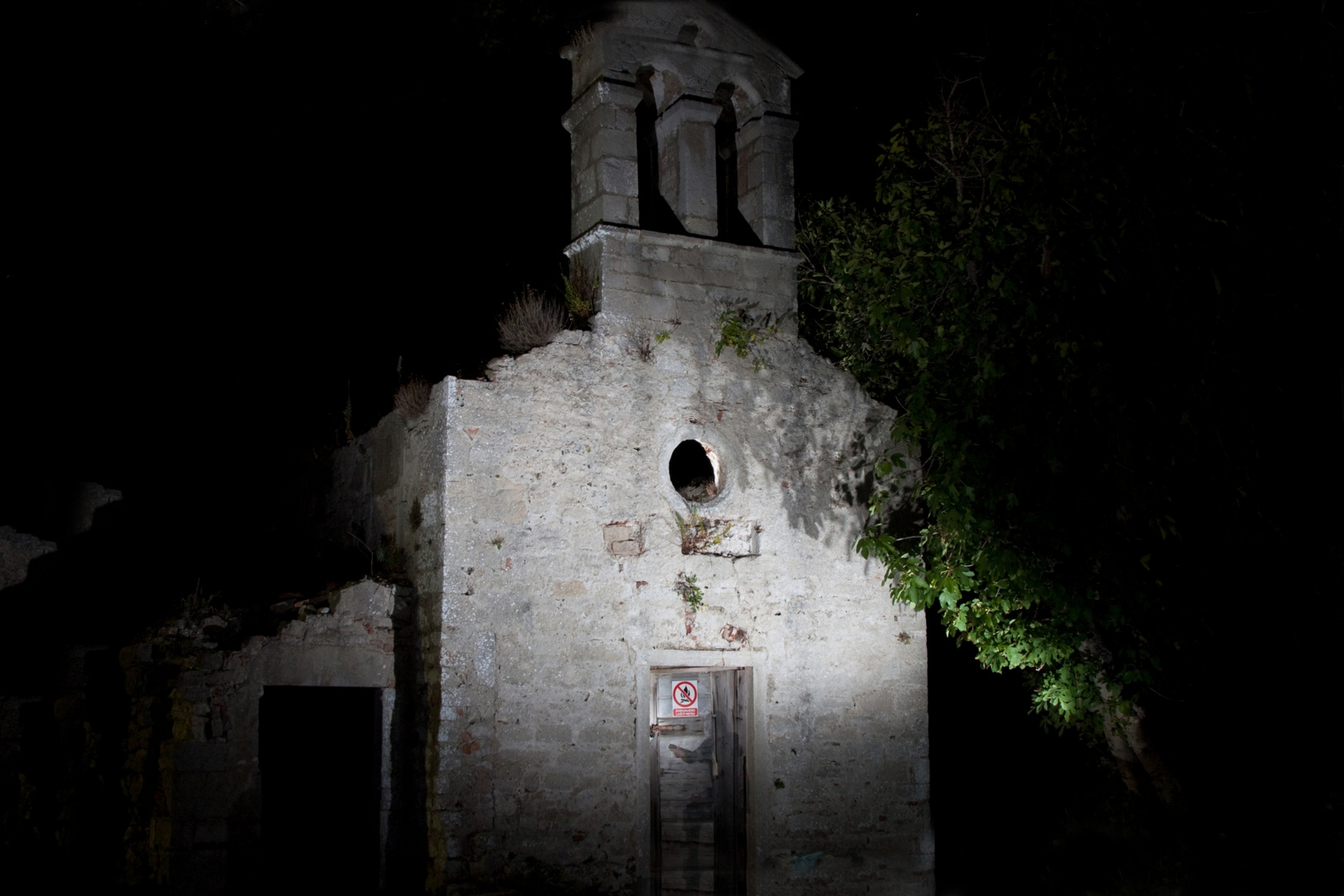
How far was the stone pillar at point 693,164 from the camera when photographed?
9.85 m

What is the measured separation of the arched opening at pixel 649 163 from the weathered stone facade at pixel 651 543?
9 cm

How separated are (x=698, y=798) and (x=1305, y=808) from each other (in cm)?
478

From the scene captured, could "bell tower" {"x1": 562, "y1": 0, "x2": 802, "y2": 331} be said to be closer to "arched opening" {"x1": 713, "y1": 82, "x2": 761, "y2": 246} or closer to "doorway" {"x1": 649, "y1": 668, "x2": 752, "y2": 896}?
"arched opening" {"x1": 713, "y1": 82, "x2": 761, "y2": 246}

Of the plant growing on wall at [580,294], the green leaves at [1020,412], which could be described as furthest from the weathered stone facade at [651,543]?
the green leaves at [1020,412]

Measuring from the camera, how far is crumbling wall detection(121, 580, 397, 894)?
7.78m

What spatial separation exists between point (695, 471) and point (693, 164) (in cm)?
241

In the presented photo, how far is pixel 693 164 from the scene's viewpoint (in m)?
9.96

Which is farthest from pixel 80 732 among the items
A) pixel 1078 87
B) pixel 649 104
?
pixel 1078 87

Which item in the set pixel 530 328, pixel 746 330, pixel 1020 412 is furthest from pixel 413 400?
pixel 1020 412

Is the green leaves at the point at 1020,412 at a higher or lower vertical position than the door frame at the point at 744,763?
higher

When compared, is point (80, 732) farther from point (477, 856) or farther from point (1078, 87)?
point (1078, 87)

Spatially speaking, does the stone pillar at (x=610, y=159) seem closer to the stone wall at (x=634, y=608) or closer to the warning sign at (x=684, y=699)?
the stone wall at (x=634, y=608)

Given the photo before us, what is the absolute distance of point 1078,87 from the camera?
30.5 ft

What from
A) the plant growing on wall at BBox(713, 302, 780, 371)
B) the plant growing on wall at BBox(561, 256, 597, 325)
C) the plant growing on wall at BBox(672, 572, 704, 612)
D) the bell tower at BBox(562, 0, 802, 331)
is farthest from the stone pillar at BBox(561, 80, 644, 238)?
the plant growing on wall at BBox(672, 572, 704, 612)
